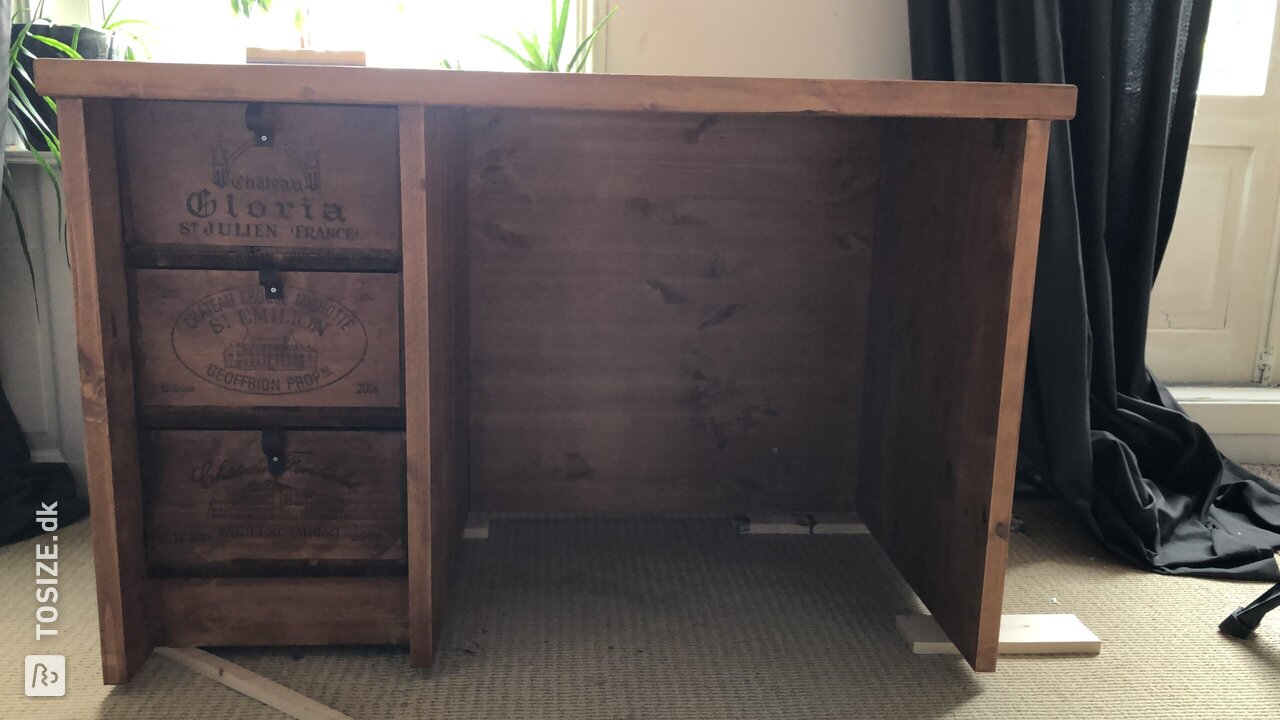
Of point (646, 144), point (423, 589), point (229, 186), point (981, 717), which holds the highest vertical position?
point (646, 144)

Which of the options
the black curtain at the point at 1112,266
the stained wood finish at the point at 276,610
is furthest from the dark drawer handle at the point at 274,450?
the black curtain at the point at 1112,266

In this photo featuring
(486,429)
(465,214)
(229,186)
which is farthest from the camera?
(486,429)

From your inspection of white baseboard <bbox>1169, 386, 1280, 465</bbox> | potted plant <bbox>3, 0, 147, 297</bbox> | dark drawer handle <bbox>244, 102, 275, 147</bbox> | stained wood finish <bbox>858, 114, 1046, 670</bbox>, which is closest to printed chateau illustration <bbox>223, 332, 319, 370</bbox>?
dark drawer handle <bbox>244, 102, 275, 147</bbox>

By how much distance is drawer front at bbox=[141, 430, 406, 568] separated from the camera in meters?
1.05

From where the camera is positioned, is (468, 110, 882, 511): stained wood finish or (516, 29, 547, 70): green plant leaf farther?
(516, 29, 547, 70): green plant leaf

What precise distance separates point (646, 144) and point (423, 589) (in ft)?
2.50

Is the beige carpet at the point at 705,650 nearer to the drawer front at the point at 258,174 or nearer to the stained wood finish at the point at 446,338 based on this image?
the stained wood finish at the point at 446,338

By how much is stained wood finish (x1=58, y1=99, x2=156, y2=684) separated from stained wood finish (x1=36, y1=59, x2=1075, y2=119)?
67mm

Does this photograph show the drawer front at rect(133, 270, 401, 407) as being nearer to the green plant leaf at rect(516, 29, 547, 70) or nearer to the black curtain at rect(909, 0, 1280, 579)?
the green plant leaf at rect(516, 29, 547, 70)

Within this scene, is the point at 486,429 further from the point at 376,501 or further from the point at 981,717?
the point at 981,717

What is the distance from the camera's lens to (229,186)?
3.27ft

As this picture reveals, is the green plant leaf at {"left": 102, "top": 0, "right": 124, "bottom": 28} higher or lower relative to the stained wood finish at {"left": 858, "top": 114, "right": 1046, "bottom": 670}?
higher

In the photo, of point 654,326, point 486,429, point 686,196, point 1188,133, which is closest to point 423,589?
point 486,429

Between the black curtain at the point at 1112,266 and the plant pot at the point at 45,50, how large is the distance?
1394mm
